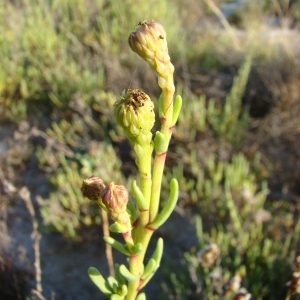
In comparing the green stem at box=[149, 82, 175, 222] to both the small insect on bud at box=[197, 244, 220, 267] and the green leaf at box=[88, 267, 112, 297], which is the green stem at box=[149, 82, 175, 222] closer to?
the green leaf at box=[88, 267, 112, 297]

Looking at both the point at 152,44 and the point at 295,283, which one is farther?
the point at 295,283

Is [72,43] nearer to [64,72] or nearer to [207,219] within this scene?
[64,72]

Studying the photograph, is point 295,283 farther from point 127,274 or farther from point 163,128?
point 163,128

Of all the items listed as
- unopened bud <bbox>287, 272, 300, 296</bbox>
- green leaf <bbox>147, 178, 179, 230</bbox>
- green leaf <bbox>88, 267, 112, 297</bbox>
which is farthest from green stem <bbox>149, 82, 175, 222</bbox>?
unopened bud <bbox>287, 272, 300, 296</bbox>

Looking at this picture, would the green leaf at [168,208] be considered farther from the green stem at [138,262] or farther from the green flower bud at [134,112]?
the green flower bud at [134,112]

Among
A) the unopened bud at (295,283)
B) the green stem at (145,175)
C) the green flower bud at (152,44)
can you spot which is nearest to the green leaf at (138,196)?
the green stem at (145,175)

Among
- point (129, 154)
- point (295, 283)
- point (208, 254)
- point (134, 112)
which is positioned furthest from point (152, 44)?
point (129, 154)
